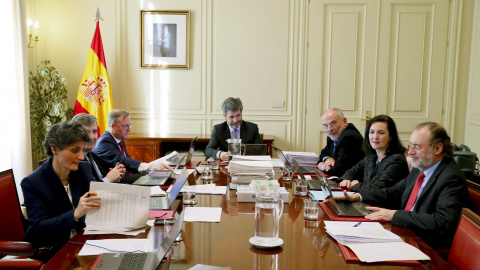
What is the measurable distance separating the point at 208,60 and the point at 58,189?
3.88 metres

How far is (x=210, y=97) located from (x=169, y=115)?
59 centimetres

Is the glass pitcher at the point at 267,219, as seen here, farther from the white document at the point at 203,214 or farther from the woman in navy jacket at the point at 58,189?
the woman in navy jacket at the point at 58,189

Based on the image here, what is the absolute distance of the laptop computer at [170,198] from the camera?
2074 mm

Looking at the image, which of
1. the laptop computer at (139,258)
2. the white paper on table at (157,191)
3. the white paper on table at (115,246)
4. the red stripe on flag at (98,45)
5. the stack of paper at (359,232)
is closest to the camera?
the laptop computer at (139,258)

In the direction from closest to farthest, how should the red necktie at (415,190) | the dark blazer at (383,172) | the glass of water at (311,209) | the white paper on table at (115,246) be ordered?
the white paper on table at (115,246)
the glass of water at (311,209)
the red necktie at (415,190)
the dark blazer at (383,172)

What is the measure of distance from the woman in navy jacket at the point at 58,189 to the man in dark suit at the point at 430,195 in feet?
4.43

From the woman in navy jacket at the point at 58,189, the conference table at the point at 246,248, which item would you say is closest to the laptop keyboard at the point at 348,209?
the conference table at the point at 246,248

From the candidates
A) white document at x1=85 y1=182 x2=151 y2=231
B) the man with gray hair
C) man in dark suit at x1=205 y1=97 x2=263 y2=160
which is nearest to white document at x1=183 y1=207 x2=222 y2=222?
white document at x1=85 y1=182 x2=151 y2=231

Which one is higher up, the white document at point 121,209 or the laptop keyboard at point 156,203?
the white document at point 121,209

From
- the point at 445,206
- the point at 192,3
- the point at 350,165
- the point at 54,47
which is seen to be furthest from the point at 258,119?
the point at 445,206

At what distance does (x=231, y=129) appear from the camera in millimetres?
4312

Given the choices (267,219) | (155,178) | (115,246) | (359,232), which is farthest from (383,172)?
(115,246)

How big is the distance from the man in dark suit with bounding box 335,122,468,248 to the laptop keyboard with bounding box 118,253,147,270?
1.10 metres

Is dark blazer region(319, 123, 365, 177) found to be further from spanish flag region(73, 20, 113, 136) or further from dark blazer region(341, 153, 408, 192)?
spanish flag region(73, 20, 113, 136)
